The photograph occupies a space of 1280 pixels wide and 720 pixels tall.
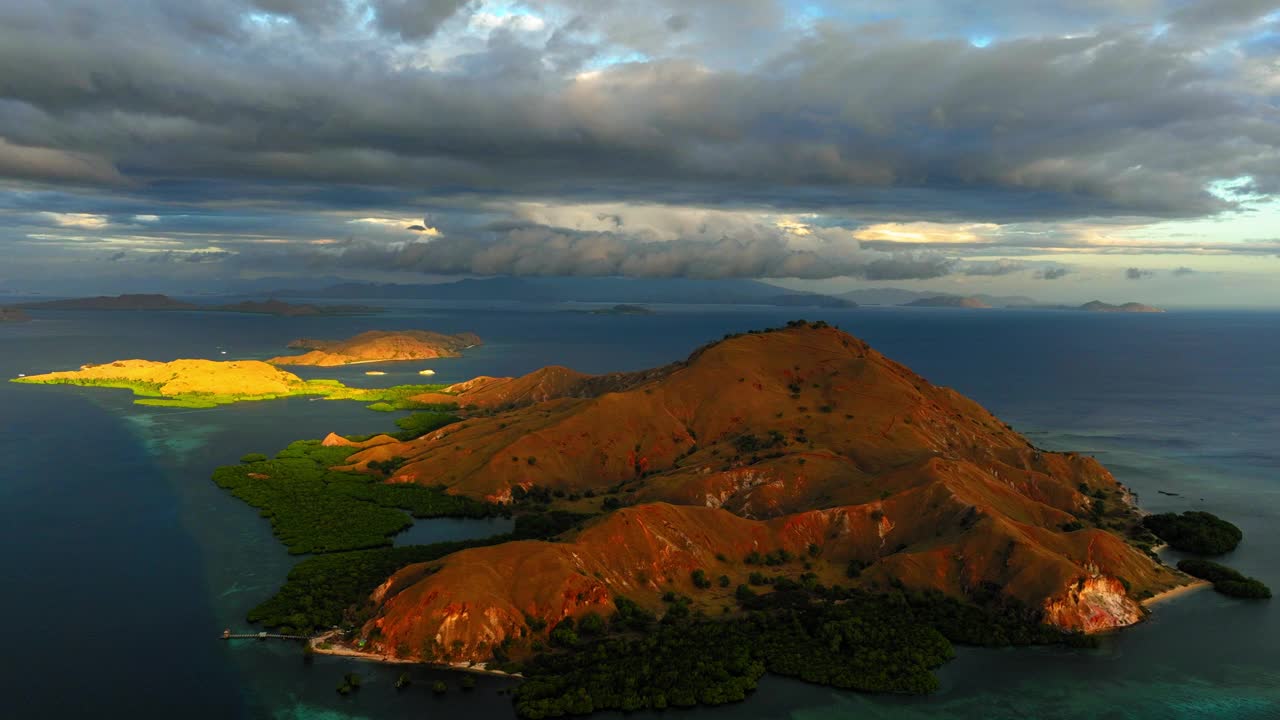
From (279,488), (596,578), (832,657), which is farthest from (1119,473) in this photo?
(279,488)

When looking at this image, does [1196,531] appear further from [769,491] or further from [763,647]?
[763,647]

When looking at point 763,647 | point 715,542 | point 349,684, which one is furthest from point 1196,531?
point 349,684

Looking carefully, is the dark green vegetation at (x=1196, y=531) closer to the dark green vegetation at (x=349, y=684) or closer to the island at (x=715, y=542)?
the island at (x=715, y=542)

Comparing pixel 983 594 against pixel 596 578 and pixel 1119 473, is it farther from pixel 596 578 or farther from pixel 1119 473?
pixel 1119 473

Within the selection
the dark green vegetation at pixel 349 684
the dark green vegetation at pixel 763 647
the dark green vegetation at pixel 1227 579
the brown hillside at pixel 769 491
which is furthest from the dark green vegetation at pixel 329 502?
the dark green vegetation at pixel 1227 579

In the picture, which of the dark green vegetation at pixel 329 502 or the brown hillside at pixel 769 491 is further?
the dark green vegetation at pixel 329 502

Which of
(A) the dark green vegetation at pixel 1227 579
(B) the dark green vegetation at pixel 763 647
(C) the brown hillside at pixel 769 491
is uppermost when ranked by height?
(C) the brown hillside at pixel 769 491
